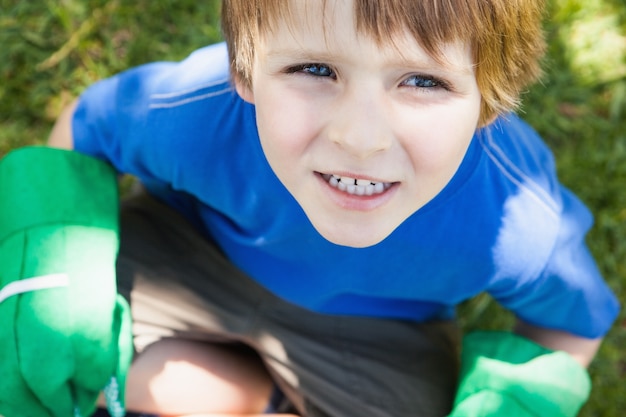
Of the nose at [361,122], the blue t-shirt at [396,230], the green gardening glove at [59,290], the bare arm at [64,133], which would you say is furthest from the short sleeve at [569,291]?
the bare arm at [64,133]

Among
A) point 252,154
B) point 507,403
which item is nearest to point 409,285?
point 507,403

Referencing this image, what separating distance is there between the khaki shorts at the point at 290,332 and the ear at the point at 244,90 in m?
0.52

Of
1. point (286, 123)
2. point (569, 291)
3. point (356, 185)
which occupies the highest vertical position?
point (286, 123)

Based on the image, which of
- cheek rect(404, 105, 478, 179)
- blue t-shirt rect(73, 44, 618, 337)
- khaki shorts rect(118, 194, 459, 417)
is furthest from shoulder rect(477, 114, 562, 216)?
A: khaki shorts rect(118, 194, 459, 417)

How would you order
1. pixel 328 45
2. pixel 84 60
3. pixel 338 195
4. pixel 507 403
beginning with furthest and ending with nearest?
pixel 84 60, pixel 507 403, pixel 338 195, pixel 328 45

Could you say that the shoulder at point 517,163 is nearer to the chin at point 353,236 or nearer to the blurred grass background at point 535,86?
the chin at point 353,236

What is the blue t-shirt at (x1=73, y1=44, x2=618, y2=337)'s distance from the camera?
54.6 inches

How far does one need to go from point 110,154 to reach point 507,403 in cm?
82

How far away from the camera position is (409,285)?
5.02 feet

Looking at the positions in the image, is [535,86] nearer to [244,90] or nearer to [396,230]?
[396,230]

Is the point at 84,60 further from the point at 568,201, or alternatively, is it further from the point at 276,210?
the point at 568,201

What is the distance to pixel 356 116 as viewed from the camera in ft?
3.58

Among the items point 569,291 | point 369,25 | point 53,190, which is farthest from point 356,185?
point 53,190

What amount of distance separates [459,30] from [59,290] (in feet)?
2.59
